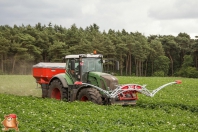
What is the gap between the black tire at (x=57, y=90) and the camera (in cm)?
1730

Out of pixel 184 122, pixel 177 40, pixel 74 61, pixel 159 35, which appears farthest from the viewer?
pixel 159 35

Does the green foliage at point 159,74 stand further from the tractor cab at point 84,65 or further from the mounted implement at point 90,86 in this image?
the tractor cab at point 84,65

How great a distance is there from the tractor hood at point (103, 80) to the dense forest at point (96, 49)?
162 ft

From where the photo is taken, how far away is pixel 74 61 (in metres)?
16.5

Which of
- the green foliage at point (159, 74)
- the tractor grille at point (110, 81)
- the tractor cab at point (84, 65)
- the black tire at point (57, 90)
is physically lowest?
the green foliage at point (159, 74)

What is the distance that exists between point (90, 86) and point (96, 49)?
197 ft

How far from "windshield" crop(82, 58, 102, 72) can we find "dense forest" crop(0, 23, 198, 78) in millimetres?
48861

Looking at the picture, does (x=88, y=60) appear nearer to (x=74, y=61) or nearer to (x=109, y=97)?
(x=74, y=61)

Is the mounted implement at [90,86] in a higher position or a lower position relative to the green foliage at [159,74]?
higher

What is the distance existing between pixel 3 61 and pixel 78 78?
54.6 m

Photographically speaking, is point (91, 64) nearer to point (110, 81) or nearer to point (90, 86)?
point (90, 86)

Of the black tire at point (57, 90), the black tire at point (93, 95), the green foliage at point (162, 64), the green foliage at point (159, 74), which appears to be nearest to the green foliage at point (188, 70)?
the green foliage at point (162, 64)

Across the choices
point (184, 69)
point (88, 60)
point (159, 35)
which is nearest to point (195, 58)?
point (184, 69)

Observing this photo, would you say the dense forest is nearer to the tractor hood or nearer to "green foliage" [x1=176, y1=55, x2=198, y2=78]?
"green foliage" [x1=176, y1=55, x2=198, y2=78]
